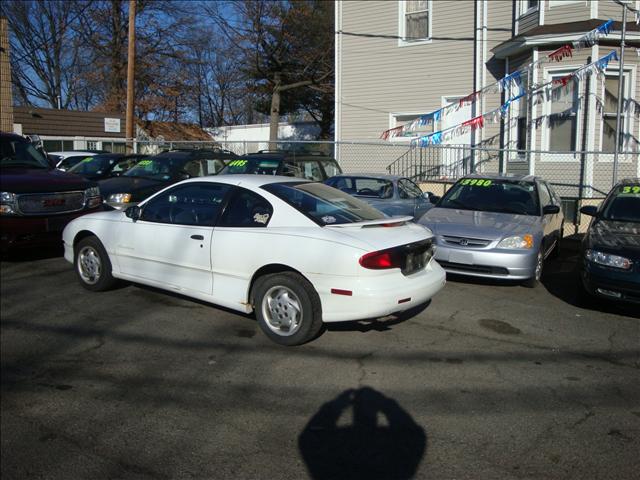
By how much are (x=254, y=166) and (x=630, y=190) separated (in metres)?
6.82

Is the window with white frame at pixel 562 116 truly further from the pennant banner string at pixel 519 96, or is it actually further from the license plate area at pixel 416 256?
the license plate area at pixel 416 256

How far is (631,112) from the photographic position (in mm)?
13547

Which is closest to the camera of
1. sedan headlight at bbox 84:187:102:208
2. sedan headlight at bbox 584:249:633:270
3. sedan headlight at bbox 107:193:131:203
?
sedan headlight at bbox 584:249:633:270

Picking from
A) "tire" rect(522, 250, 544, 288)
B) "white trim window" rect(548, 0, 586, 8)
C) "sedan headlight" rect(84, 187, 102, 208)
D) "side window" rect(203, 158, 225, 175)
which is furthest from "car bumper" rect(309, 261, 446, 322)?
"white trim window" rect(548, 0, 586, 8)

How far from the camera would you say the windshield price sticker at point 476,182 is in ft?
30.4

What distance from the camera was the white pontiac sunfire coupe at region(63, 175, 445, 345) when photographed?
493 centimetres

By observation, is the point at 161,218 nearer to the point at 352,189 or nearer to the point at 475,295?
the point at 475,295

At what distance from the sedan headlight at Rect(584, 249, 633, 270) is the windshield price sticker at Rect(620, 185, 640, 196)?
1.83 metres

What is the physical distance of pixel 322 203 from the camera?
5.66 m

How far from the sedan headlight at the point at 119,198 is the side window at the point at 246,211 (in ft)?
16.9

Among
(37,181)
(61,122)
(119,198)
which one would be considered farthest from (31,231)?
(61,122)

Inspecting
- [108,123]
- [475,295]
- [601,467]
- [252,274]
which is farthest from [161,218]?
[108,123]

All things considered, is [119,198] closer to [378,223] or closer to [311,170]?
[311,170]

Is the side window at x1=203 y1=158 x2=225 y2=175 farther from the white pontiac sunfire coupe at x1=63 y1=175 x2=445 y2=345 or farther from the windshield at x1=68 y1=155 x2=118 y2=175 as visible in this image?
the white pontiac sunfire coupe at x1=63 y1=175 x2=445 y2=345
